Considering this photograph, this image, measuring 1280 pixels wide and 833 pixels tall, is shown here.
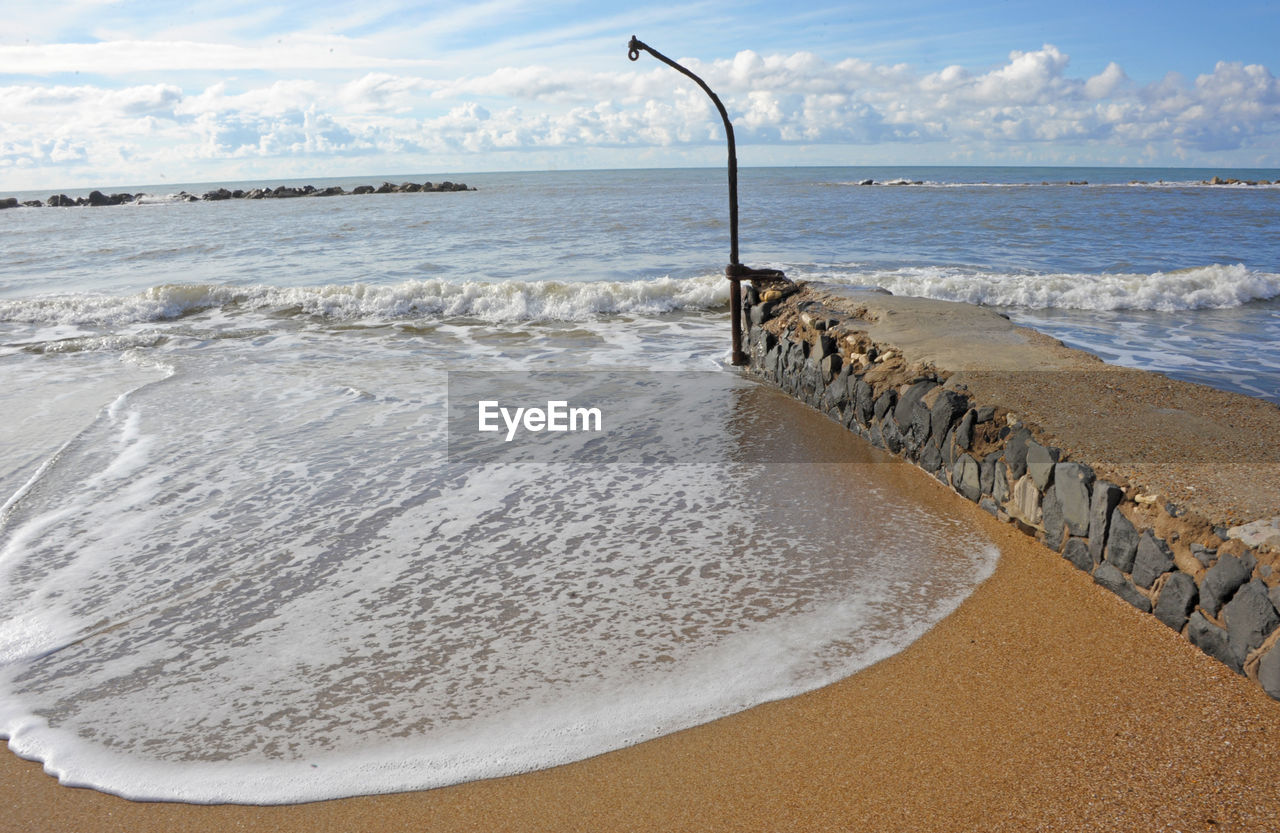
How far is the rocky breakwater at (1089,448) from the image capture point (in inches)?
135

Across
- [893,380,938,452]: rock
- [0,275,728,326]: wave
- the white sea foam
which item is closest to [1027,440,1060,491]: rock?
the white sea foam

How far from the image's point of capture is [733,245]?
9.16 metres

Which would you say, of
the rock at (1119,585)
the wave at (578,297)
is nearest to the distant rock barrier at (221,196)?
the wave at (578,297)

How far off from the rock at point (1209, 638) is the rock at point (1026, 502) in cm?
118

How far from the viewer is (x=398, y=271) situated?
19.2 m

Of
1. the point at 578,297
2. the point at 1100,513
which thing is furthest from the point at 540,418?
the point at 578,297

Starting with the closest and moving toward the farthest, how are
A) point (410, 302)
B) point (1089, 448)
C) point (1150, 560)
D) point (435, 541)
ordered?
1. point (1150, 560)
2. point (1089, 448)
3. point (435, 541)
4. point (410, 302)

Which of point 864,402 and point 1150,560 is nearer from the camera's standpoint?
point 1150,560

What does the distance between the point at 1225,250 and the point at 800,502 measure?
20.6 m

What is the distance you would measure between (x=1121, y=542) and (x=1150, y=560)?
0.67 ft

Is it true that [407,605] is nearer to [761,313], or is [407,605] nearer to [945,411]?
[945,411]

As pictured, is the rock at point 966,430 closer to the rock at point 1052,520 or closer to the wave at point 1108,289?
the rock at point 1052,520

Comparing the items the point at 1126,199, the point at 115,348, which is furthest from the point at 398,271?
the point at 1126,199

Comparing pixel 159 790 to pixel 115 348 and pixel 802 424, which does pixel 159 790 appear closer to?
pixel 802 424
